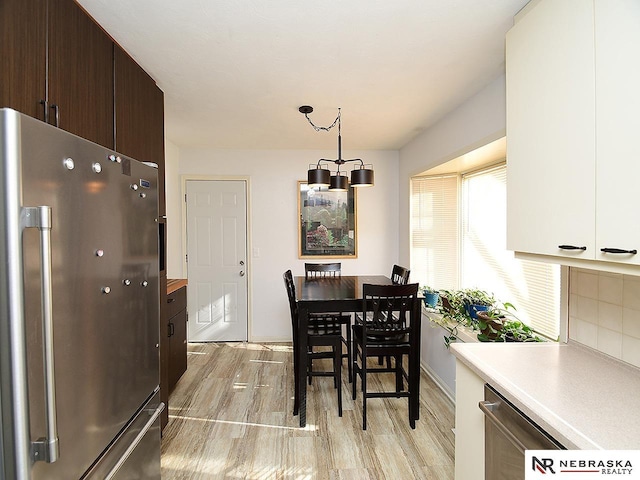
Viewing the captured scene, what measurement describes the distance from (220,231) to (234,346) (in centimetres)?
145

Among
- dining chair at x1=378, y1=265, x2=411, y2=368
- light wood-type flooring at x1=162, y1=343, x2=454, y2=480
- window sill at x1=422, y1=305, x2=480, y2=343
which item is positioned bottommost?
light wood-type flooring at x1=162, y1=343, x2=454, y2=480

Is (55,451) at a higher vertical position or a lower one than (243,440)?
higher

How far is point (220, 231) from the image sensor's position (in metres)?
4.50

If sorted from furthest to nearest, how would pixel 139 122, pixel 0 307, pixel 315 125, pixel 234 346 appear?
pixel 234 346
pixel 315 125
pixel 139 122
pixel 0 307

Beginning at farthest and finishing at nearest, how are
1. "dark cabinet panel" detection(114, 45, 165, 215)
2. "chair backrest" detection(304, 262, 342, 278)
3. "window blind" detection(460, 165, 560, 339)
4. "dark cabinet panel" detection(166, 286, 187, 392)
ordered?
"chair backrest" detection(304, 262, 342, 278)
"dark cabinet panel" detection(166, 286, 187, 392)
"window blind" detection(460, 165, 560, 339)
"dark cabinet panel" detection(114, 45, 165, 215)

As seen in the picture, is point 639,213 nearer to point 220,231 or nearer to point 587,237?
point 587,237

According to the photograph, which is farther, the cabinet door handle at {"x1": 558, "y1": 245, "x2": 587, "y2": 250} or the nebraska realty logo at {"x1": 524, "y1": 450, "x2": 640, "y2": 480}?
the cabinet door handle at {"x1": 558, "y1": 245, "x2": 587, "y2": 250}

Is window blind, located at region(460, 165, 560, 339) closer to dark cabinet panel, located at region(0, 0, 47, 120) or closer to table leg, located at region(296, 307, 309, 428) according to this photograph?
table leg, located at region(296, 307, 309, 428)

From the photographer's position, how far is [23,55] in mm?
1262

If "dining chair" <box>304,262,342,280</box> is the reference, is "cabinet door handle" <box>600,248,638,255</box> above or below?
above

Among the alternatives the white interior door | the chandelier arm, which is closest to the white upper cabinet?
the chandelier arm

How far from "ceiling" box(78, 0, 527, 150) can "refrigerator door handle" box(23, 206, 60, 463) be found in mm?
1256

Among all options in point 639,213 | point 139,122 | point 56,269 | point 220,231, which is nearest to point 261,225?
point 220,231

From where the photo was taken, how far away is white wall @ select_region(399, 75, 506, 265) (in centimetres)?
239
